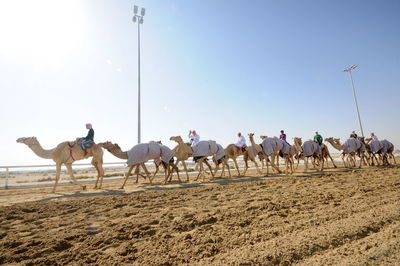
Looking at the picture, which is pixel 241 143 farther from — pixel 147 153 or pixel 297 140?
pixel 147 153

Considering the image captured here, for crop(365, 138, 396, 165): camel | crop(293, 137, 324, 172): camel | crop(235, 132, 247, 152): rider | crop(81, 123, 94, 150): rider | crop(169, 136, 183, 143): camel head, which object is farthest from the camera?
crop(365, 138, 396, 165): camel

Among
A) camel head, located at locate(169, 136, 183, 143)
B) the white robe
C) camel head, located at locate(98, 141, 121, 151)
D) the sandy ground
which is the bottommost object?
the sandy ground

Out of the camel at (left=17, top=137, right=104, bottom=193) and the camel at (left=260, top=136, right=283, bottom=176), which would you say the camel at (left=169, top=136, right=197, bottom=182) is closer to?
the camel at (left=17, top=137, right=104, bottom=193)

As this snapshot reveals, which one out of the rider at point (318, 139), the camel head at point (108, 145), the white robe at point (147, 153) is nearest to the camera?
the white robe at point (147, 153)

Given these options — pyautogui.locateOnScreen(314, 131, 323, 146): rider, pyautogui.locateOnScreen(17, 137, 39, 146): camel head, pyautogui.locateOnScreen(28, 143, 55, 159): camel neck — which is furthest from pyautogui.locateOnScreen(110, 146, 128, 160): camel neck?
pyautogui.locateOnScreen(314, 131, 323, 146): rider

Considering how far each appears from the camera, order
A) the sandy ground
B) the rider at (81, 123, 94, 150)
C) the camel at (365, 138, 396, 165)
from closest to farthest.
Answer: the sandy ground → the rider at (81, 123, 94, 150) → the camel at (365, 138, 396, 165)

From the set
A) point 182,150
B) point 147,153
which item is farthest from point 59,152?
point 182,150

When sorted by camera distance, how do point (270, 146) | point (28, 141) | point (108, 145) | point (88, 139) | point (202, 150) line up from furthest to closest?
point (270, 146)
point (202, 150)
point (108, 145)
point (88, 139)
point (28, 141)

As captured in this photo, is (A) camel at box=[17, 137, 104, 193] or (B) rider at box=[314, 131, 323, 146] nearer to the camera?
(A) camel at box=[17, 137, 104, 193]

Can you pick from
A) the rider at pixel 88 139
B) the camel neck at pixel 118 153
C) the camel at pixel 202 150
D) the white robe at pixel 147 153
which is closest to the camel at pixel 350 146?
the camel at pixel 202 150

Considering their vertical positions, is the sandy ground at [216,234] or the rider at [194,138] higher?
the rider at [194,138]

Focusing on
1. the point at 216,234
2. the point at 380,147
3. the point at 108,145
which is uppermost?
the point at 108,145

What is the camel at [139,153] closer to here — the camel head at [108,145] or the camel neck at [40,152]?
the camel head at [108,145]

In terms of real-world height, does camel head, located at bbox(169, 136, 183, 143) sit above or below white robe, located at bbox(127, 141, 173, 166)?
above
